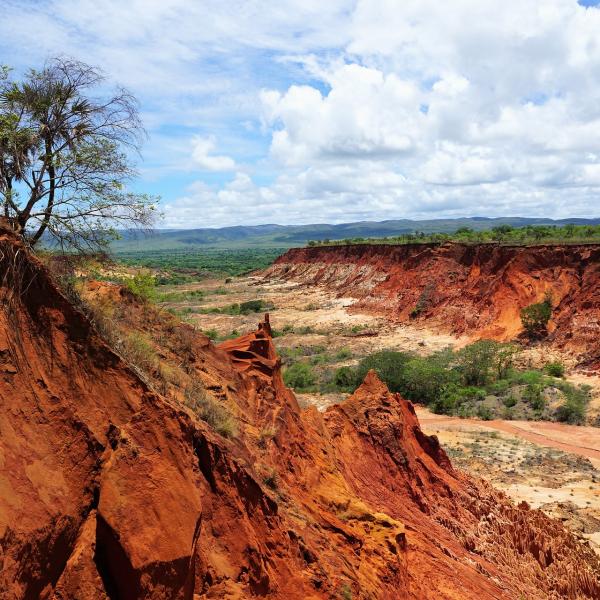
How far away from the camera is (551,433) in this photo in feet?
79.3

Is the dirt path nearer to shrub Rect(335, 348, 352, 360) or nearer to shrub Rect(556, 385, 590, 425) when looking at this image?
shrub Rect(556, 385, 590, 425)

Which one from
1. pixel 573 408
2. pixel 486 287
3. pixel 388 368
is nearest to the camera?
pixel 573 408

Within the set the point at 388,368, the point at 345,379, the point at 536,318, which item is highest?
the point at 536,318

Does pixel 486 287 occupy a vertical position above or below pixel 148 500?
below

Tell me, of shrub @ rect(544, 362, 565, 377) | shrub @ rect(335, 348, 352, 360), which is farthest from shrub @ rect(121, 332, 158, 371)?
shrub @ rect(335, 348, 352, 360)

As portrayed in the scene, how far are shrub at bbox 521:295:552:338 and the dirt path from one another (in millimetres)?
14093

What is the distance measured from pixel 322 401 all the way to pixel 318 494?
65.4 ft

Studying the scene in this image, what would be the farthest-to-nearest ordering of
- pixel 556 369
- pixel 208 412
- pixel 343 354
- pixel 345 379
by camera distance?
pixel 343 354, pixel 556 369, pixel 345 379, pixel 208 412

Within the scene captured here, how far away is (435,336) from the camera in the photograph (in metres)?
44.9

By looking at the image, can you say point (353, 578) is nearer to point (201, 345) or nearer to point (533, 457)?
point (201, 345)

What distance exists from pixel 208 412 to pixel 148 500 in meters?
2.40

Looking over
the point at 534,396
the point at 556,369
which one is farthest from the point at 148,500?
the point at 556,369

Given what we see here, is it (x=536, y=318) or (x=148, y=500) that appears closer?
(x=148, y=500)

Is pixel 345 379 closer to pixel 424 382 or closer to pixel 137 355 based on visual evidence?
pixel 424 382
